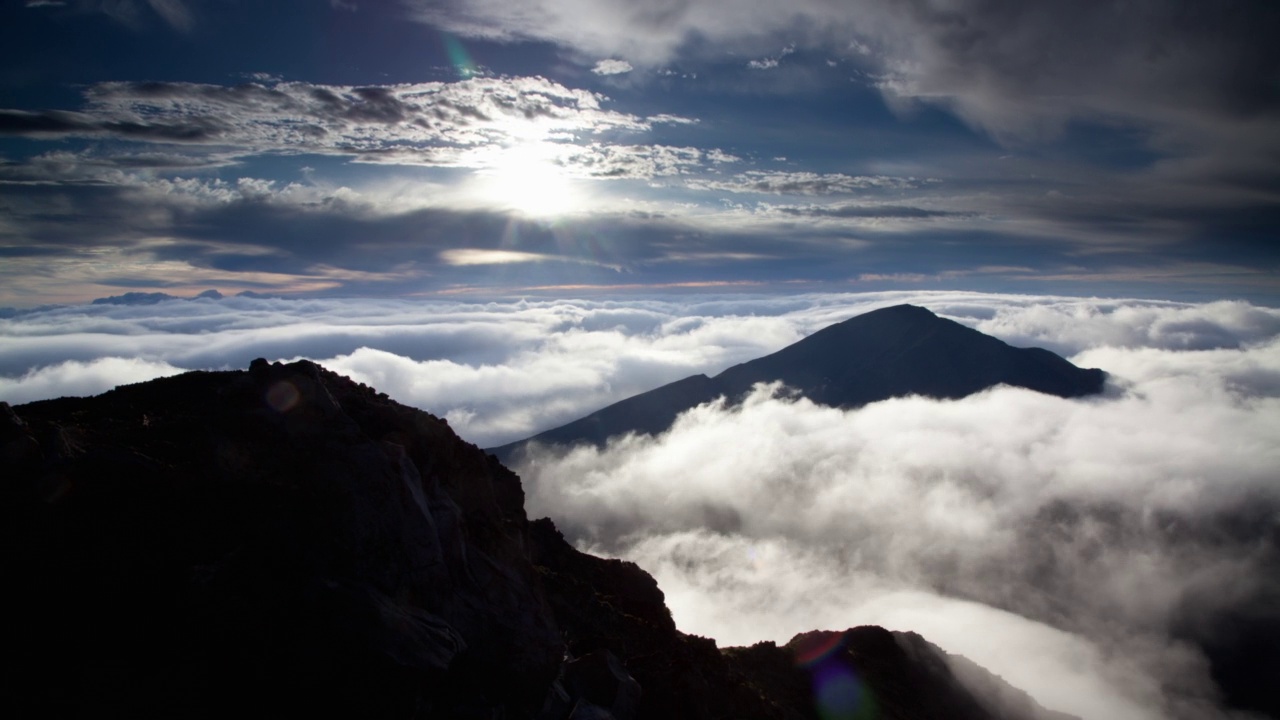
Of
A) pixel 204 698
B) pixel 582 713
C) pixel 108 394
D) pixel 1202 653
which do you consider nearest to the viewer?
pixel 204 698

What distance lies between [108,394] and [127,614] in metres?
23.1

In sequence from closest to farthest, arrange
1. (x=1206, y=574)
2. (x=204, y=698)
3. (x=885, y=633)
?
(x=204, y=698) → (x=885, y=633) → (x=1206, y=574)

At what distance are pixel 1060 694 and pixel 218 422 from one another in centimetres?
15801

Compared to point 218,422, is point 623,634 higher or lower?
lower

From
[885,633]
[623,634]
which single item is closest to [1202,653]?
[885,633]

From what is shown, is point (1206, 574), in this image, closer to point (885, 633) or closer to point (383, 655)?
point (885, 633)

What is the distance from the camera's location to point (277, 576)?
1881 cm

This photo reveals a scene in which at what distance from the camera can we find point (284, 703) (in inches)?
650

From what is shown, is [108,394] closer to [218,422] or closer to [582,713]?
[218,422]

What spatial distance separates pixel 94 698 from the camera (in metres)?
A: 14.8

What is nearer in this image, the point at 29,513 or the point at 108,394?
the point at 29,513

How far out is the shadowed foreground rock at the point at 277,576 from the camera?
16.2 meters

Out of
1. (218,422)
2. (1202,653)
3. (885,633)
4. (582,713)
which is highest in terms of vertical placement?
(218,422)

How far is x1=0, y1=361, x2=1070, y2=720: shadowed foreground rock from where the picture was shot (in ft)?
53.1
